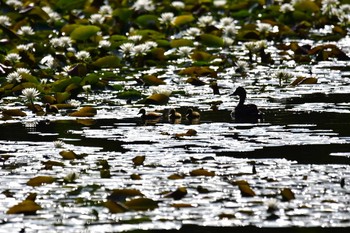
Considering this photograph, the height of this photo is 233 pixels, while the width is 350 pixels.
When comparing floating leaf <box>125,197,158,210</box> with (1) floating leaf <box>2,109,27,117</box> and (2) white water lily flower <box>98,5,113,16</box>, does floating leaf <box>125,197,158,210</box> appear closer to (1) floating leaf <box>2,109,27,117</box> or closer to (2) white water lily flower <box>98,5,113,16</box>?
(1) floating leaf <box>2,109,27,117</box>

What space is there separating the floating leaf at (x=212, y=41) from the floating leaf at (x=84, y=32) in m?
1.61

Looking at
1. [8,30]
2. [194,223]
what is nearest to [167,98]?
[8,30]

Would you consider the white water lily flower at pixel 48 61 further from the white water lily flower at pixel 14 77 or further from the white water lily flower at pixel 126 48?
the white water lily flower at pixel 14 77

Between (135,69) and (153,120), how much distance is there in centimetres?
343

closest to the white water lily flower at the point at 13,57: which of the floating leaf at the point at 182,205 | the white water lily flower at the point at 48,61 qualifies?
the white water lily flower at the point at 48,61

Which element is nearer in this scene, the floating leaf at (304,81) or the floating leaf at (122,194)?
the floating leaf at (122,194)

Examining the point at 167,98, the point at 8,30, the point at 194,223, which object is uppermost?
the point at 8,30

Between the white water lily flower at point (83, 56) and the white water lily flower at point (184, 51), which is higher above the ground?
the white water lily flower at point (184, 51)

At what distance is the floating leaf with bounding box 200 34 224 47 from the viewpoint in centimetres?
1720

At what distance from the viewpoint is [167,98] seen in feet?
43.0

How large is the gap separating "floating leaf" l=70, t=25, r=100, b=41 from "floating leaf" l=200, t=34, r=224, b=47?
1.61 m

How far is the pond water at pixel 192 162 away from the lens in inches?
311

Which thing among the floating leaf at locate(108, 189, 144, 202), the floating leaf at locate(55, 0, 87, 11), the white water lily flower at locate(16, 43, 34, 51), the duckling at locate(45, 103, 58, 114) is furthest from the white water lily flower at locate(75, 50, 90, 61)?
the floating leaf at locate(108, 189, 144, 202)

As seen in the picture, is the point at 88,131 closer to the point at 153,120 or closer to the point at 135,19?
the point at 153,120
